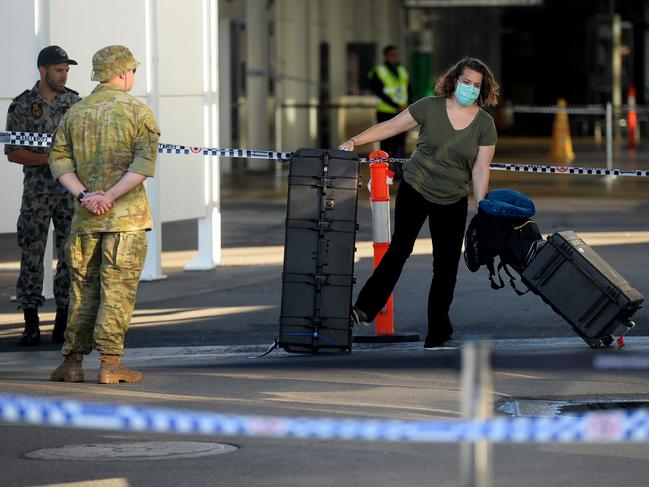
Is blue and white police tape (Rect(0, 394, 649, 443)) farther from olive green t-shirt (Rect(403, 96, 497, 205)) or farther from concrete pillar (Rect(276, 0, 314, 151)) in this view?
concrete pillar (Rect(276, 0, 314, 151))

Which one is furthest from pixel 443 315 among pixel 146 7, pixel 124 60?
pixel 146 7

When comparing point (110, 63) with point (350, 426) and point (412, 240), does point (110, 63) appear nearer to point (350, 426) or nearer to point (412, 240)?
point (412, 240)

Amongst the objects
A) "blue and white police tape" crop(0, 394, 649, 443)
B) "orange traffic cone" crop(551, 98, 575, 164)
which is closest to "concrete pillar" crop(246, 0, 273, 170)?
"orange traffic cone" crop(551, 98, 575, 164)

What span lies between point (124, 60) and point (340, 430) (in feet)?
14.0

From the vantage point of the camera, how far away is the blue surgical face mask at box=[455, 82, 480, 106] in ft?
29.0

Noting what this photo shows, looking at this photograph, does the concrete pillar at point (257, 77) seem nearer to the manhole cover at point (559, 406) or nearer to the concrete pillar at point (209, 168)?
the concrete pillar at point (209, 168)

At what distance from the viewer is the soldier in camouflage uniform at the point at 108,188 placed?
26.3ft

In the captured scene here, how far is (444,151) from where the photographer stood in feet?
29.3

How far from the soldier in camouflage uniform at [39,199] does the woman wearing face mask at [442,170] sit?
1.84 m

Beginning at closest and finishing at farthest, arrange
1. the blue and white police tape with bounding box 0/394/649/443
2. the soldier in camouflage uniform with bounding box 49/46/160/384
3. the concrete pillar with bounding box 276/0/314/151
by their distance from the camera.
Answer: the blue and white police tape with bounding box 0/394/649/443 < the soldier in camouflage uniform with bounding box 49/46/160/384 < the concrete pillar with bounding box 276/0/314/151

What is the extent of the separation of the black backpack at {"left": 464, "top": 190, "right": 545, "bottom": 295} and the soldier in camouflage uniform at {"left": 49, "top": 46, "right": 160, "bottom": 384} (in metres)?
1.91

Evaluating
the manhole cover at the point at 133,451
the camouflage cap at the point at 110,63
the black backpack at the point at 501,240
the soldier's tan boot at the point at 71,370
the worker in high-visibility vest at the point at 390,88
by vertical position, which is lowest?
the manhole cover at the point at 133,451

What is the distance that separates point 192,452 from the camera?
21.9ft

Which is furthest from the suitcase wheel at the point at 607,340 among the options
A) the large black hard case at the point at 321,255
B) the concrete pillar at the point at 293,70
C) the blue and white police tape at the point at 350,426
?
the concrete pillar at the point at 293,70
